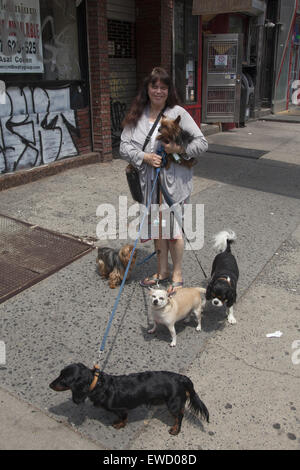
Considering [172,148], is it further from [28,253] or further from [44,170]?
[44,170]

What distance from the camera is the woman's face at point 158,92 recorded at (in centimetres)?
334

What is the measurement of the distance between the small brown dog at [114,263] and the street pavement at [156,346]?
0.41 feet

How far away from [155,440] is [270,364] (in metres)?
1.08

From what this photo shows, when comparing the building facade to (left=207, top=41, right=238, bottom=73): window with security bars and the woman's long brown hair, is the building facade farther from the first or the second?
the woman's long brown hair

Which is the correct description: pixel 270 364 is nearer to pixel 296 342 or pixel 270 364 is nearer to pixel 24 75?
pixel 296 342

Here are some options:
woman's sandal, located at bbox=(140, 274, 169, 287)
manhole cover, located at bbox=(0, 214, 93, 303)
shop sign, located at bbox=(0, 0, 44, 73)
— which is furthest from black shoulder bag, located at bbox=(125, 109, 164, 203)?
shop sign, located at bbox=(0, 0, 44, 73)

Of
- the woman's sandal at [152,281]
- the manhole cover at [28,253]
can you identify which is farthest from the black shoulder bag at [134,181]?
the manhole cover at [28,253]

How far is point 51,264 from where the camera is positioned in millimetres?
4309

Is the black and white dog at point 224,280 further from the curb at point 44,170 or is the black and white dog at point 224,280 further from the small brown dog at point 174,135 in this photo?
the curb at point 44,170

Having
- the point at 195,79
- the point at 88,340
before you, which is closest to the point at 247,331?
the point at 88,340

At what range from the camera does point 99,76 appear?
7.50 m

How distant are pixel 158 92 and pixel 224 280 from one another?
1597 millimetres

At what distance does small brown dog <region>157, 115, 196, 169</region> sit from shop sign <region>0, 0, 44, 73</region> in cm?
390

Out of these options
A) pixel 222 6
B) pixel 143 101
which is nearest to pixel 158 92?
pixel 143 101
